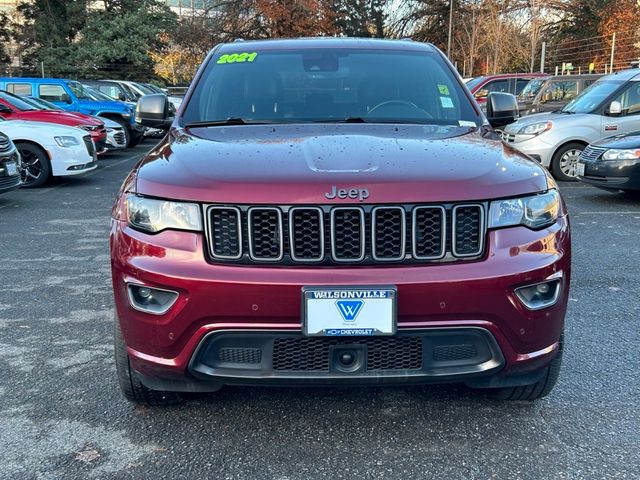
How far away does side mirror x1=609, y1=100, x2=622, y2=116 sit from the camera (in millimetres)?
10396

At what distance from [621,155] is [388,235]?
677 cm

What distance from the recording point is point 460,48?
1518 inches

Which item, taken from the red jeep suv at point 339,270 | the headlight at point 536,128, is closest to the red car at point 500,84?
the headlight at point 536,128

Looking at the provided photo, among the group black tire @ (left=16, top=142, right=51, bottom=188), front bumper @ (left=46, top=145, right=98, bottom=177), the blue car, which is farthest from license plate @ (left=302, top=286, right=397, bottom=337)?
the blue car

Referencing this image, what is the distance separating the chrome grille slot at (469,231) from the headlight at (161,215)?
3.23 ft

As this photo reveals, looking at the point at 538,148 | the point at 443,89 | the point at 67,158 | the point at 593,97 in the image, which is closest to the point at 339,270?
the point at 443,89

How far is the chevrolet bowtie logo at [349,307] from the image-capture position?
235 cm

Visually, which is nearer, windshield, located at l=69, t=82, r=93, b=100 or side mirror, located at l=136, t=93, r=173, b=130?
side mirror, located at l=136, t=93, r=173, b=130

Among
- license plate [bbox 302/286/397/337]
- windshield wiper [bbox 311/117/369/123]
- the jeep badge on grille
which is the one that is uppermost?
windshield wiper [bbox 311/117/369/123]

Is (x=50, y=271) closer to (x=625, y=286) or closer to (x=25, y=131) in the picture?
(x=625, y=286)

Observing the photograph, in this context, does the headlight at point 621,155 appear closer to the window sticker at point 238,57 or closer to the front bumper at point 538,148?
the front bumper at point 538,148

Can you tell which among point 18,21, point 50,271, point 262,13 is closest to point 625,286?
point 50,271

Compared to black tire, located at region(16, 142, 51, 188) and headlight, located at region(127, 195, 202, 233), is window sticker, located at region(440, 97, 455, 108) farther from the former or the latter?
black tire, located at region(16, 142, 51, 188)

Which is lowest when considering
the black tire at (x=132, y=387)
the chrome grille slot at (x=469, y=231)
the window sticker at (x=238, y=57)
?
the black tire at (x=132, y=387)
